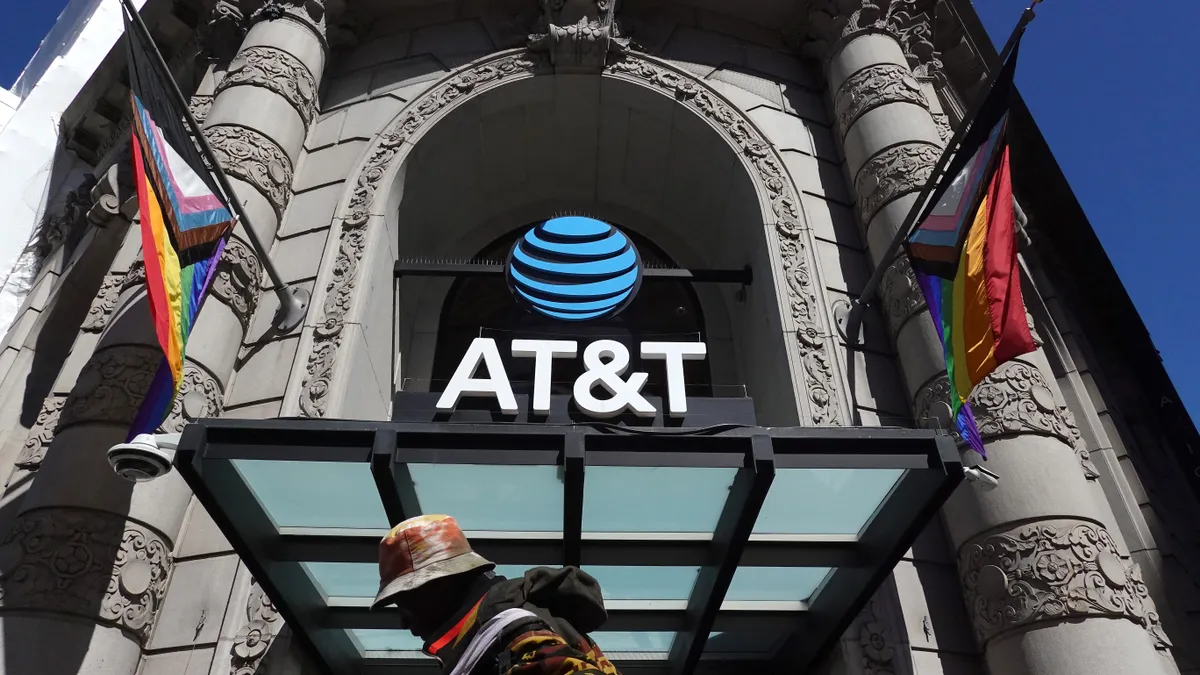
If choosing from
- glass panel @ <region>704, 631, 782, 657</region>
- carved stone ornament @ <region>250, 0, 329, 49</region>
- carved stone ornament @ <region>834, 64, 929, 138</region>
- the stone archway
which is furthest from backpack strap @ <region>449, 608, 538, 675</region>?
carved stone ornament @ <region>250, 0, 329, 49</region>

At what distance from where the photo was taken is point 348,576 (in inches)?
243

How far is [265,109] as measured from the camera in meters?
9.48

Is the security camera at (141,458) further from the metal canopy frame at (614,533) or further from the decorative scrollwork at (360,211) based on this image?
the decorative scrollwork at (360,211)

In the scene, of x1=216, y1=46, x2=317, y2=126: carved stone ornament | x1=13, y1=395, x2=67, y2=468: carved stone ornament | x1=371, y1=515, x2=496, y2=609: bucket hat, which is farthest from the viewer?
x1=216, y1=46, x2=317, y2=126: carved stone ornament

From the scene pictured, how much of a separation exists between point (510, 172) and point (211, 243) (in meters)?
5.60

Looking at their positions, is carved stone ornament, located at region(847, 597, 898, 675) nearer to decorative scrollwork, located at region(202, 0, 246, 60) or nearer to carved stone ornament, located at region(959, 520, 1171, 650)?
carved stone ornament, located at region(959, 520, 1171, 650)

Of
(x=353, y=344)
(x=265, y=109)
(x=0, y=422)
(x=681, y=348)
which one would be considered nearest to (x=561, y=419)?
(x=681, y=348)

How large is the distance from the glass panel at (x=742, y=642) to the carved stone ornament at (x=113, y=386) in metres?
5.40

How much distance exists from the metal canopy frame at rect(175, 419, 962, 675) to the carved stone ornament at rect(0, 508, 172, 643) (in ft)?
4.49

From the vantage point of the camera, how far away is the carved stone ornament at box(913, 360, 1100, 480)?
7.11 m

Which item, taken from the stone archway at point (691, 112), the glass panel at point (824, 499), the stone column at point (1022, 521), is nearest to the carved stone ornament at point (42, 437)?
the stone archway at point (691, 112)

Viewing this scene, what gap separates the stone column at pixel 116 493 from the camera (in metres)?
6.04

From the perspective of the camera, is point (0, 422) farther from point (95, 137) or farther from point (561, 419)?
point (561, 419)

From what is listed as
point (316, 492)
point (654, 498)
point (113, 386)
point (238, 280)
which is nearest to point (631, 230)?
point (238, 280)
